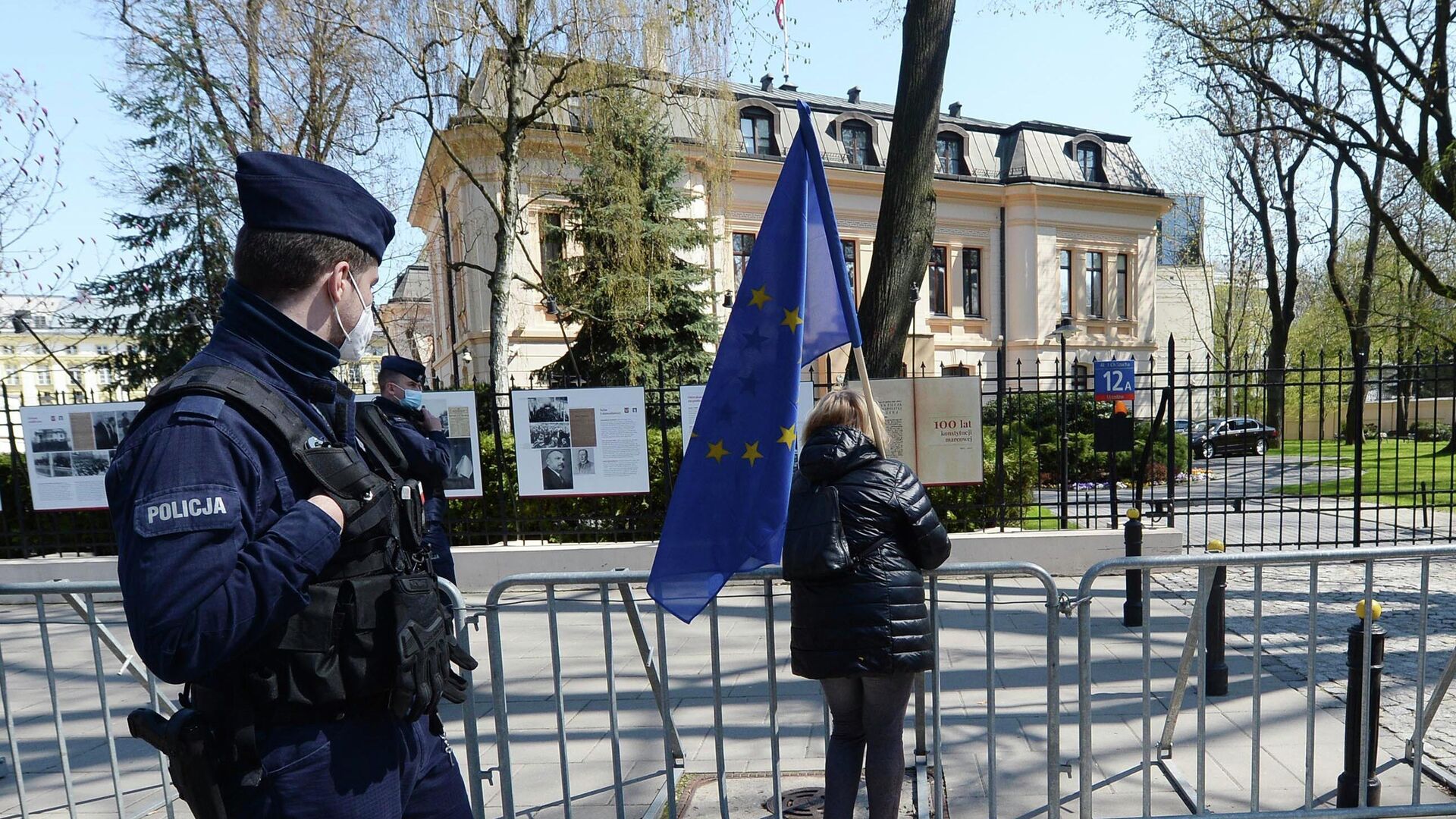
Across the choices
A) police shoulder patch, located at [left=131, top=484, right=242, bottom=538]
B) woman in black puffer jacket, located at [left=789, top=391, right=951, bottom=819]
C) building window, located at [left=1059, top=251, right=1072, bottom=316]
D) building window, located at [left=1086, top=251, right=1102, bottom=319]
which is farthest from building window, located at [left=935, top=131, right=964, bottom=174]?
police shoulder patch, located at [left=131, top=484, right=242, bottom=538]

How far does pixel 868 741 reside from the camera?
10.6 ft

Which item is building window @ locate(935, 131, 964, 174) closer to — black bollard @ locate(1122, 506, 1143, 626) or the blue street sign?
the blue street sign

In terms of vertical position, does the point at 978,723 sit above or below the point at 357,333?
below

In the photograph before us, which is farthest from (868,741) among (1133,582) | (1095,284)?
(1095,284)

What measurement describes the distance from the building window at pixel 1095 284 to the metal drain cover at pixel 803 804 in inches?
1408

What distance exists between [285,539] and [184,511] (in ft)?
0.58

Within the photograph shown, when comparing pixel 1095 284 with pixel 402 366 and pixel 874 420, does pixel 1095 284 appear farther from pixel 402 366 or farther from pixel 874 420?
pixel 874 420

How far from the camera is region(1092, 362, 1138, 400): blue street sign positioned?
9055mm

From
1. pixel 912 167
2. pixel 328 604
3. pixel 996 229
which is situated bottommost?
pixel 328 604

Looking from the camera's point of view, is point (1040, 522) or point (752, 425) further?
point (1040, 522)

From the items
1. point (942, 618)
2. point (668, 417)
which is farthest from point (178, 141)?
point (942, 618)

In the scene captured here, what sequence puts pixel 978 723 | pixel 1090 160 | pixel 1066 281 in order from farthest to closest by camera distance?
1. pixel 1090 160
2. pixel 1066 281
3. pixel 978 723

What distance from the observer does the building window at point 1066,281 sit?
3484 cm

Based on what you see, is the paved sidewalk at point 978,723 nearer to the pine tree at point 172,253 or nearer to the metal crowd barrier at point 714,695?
the metal crowd barrier at point 714,695
